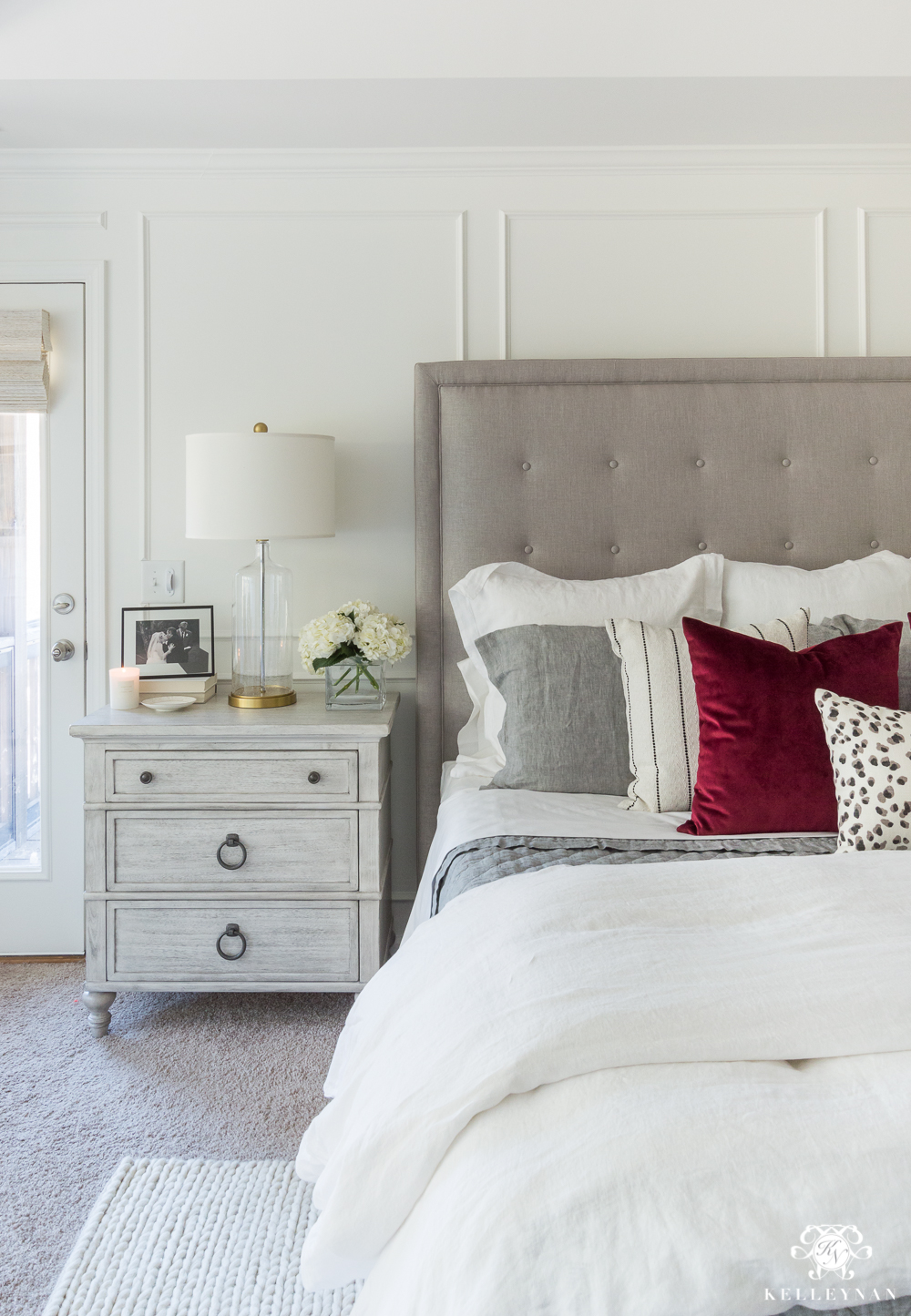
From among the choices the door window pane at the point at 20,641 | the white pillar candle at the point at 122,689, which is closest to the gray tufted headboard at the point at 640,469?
the white pillar candle at the point at 122,689

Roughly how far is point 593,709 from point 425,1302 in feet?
→ 4.69

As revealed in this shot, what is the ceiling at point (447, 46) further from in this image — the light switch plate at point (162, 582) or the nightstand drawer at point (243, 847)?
the nightstand drawer at point (243, 847)

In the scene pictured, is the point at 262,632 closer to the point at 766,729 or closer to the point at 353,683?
the point at 353,683

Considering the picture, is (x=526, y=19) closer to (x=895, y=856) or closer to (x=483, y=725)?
(x=483, y=725)

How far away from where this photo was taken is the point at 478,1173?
92 cm

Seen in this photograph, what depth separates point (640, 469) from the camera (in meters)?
2.58

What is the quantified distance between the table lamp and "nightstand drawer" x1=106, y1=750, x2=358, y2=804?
0.23 metres

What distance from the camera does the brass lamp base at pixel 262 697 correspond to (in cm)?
249

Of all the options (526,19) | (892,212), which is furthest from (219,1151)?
(892,212)

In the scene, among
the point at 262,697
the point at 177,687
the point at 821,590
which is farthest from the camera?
the point at 177,687

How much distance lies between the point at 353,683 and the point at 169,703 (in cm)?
47
